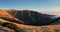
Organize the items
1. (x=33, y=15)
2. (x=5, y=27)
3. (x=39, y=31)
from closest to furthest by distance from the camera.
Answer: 1. (x=5, y=27)
2. (x=39, y=31)
3. (x=33, y=15)

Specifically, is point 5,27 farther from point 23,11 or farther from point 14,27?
point 23,11

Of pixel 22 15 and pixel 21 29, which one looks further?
pixel 22 15

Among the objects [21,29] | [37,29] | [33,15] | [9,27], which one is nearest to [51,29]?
[37,29]

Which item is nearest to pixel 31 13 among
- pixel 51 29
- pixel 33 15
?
pixel 33 15

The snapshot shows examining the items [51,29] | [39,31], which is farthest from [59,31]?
[39,31]

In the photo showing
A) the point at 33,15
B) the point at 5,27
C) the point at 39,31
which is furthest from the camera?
the point at 33,15

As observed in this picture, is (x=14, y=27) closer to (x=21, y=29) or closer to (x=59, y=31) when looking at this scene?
(x=21, y=29)

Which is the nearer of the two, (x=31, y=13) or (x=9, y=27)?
(x=9, y=27)
